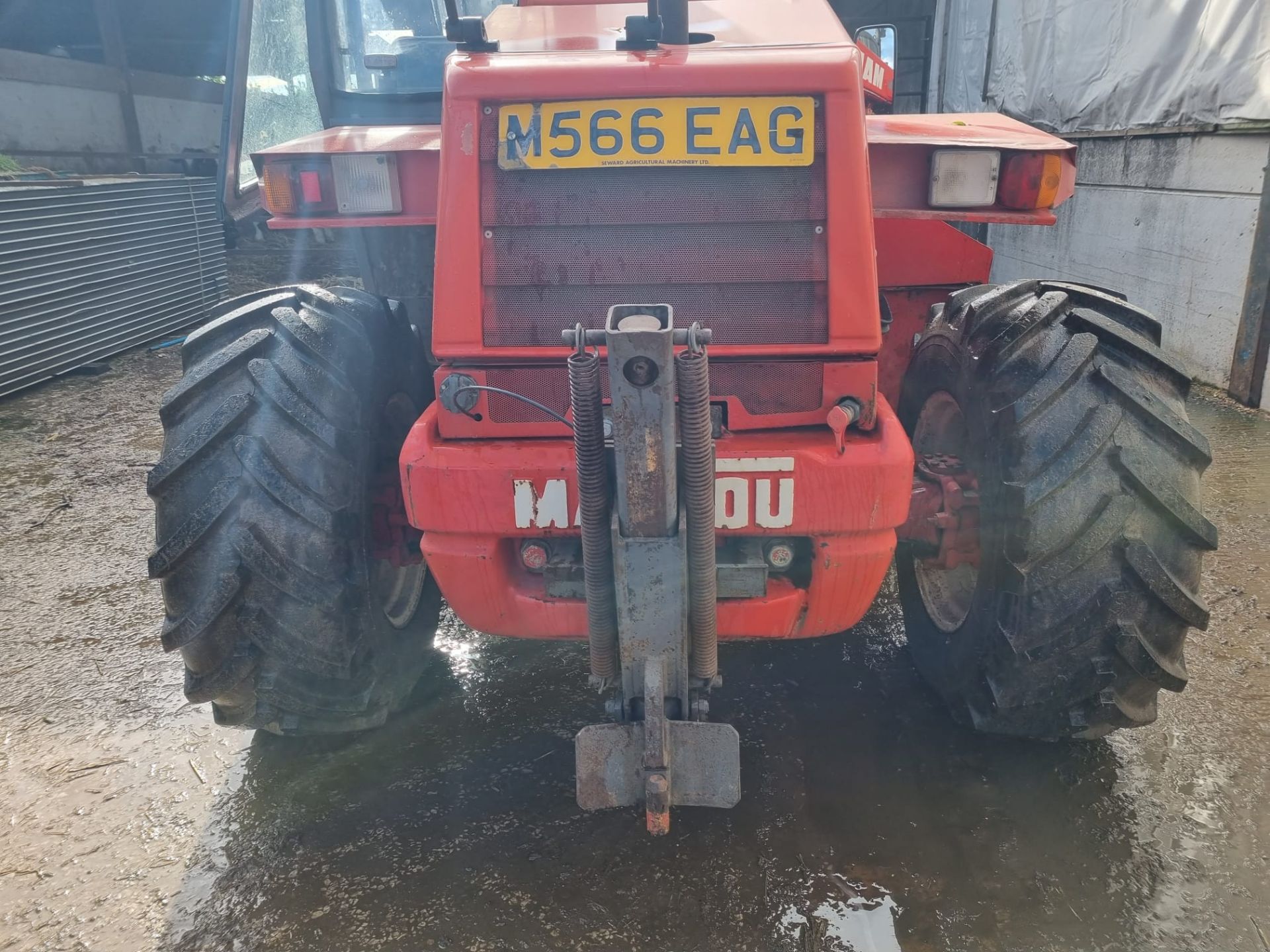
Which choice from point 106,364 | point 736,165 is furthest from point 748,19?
point 106,364

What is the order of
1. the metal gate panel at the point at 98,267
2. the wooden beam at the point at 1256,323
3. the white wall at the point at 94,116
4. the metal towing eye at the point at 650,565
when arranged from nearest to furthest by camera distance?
the metal towing eye at the point at 650,565 < the wooden beam at the point at 1256,323 < the metal gate panel at the point at 98,267 < the white wall at the point at 94,116

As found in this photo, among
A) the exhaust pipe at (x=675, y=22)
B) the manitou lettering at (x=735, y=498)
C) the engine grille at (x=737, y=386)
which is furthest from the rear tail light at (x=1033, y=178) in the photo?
the manitou lettering at (x=735, y=498)

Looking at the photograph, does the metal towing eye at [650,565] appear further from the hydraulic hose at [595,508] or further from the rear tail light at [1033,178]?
the rear tail light at [1033,178]

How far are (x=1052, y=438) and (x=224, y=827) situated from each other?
238cm

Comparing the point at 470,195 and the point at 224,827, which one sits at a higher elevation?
the point at 470,195

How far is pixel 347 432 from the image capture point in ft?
8.27

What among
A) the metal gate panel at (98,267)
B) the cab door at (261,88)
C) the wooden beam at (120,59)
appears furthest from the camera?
the wooden beam at (120,59)

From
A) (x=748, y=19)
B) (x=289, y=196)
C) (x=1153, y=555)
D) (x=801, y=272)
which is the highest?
(x=748, y=19)

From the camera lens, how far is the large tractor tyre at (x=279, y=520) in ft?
7.73

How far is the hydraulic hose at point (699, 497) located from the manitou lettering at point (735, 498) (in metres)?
0.20

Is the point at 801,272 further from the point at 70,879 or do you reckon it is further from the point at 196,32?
the point at 196,32

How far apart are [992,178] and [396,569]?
85.1 inches

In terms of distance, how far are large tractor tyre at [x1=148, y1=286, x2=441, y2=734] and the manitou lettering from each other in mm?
544

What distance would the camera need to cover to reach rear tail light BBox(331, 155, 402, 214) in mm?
2656
